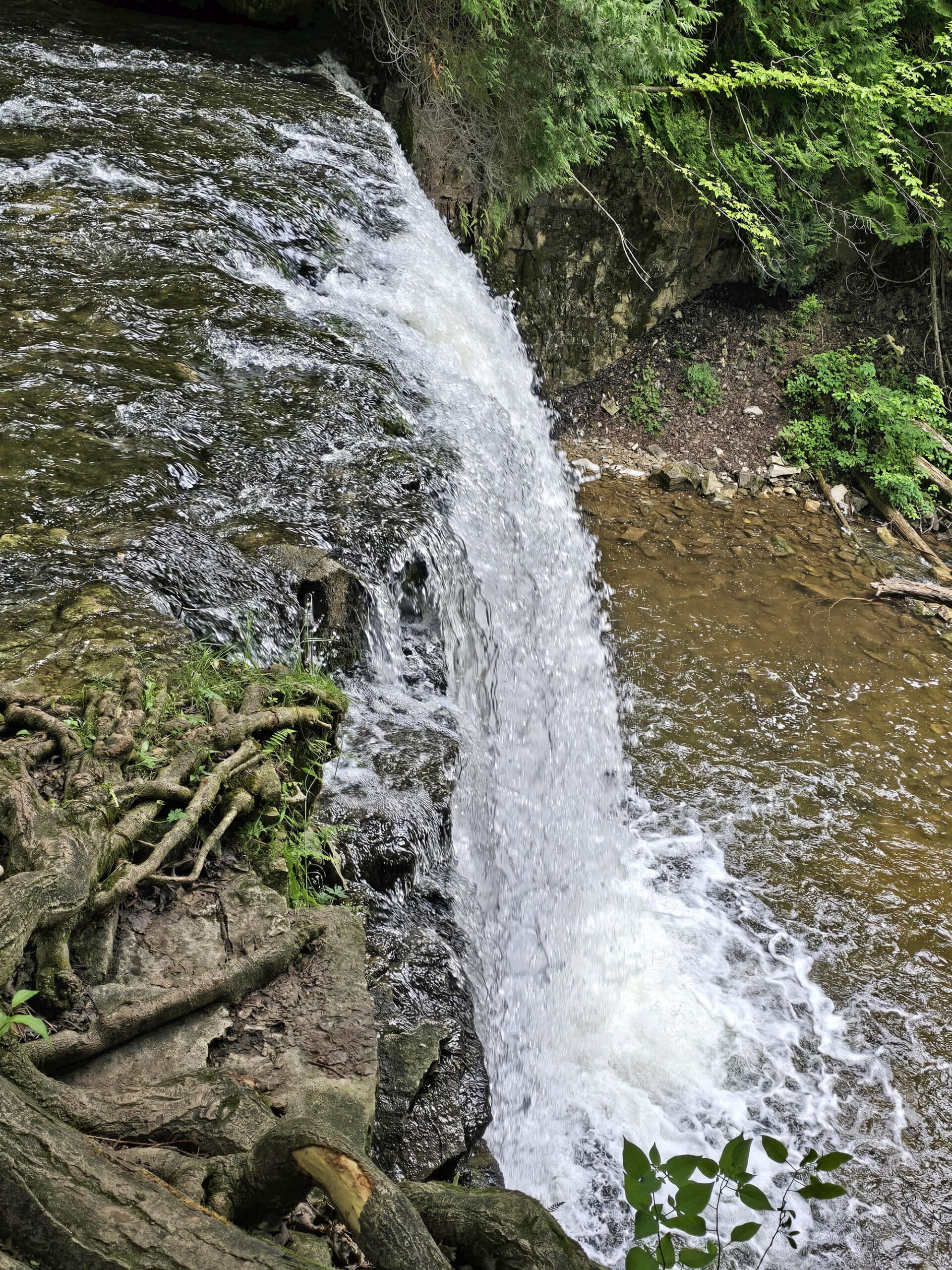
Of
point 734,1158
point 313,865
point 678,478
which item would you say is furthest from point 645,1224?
point 678,478

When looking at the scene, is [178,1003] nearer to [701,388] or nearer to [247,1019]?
[247,1019]

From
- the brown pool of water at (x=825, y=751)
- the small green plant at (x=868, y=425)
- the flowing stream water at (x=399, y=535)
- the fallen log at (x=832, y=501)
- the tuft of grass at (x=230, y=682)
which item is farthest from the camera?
the small green plant at (x=868, y=425)

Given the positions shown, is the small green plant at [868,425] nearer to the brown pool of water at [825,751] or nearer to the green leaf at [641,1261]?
the brown pool of water at [825,751]

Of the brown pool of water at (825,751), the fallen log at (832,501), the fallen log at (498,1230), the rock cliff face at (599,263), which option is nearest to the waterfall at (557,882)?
the brown pool of water at (825,751)

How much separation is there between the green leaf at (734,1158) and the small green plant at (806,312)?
10.2 meters

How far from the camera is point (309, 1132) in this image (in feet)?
5.07

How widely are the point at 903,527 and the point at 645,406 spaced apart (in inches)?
108

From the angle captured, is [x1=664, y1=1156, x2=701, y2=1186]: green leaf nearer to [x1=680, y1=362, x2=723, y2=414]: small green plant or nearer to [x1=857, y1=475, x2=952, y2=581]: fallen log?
[x1=857, y1=475, x2=952, y2=581]: fallen log

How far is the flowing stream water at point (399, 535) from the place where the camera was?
11.5ft

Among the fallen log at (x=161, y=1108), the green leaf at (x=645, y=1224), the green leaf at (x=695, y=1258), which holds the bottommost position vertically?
the fallen log at (x=161, y=1108)

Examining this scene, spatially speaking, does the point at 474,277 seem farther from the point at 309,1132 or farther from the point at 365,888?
the point at 309,1132

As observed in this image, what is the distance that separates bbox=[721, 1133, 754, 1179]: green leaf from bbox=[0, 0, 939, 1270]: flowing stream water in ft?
5.83

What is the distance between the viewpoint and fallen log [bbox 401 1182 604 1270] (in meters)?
1.66

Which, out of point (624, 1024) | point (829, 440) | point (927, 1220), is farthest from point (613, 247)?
point (927, 1220)
